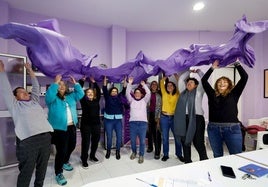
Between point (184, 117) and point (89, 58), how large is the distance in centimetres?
168

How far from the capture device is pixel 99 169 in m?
3.19

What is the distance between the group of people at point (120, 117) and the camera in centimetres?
206

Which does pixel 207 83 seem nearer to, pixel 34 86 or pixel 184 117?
pixel 184 117

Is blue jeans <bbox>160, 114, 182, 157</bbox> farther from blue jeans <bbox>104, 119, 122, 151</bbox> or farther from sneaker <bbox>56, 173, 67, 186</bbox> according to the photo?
sneaker <bbox>56, 173, 67, 186</bbox>

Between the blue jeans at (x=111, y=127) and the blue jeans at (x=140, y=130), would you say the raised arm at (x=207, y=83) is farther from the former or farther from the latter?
the blue jeans at (x=111, y=127)

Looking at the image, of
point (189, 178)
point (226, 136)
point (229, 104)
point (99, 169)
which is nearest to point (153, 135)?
point (99, 169)

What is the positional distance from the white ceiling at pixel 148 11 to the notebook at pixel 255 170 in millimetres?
2854

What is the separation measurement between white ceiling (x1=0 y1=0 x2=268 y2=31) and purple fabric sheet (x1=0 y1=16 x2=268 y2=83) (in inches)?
47.3

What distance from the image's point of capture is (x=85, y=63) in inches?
111

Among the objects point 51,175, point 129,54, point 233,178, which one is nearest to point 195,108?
point 233,178


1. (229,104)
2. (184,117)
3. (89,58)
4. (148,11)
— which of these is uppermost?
(148,11)

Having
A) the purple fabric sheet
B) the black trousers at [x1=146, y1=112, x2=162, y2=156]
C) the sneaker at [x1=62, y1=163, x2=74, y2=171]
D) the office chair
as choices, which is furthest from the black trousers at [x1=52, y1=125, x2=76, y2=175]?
the office chair

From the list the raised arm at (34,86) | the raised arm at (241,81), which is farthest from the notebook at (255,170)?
the raised arm at (34,86)

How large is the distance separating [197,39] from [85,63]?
11.1 ft
